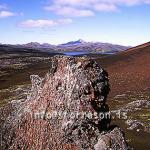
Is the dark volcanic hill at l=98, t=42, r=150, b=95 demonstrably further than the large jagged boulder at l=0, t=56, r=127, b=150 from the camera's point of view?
Yes

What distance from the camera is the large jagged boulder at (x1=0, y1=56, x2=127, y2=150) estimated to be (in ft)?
58.3

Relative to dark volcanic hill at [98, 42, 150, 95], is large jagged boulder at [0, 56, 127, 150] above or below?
above

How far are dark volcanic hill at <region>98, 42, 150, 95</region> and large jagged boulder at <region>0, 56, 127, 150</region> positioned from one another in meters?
63.0

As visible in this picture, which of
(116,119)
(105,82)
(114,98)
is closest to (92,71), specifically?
(105,82)

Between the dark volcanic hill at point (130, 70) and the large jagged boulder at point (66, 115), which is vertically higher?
the large jagged boulder at point (66, 115)

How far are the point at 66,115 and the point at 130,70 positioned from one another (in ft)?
274

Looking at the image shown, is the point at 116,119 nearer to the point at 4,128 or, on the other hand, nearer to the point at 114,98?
the point at 114,98

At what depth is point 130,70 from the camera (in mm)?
100125

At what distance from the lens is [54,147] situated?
59.8ft

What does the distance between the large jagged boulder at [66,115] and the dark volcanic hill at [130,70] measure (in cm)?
6303

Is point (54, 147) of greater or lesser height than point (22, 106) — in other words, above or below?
below

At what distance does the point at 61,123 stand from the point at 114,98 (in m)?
59.4

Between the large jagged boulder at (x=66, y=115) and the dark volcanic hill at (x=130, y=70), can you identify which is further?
the dark volcanic hill at (x=130, y=70)

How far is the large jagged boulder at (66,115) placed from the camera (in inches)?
699
